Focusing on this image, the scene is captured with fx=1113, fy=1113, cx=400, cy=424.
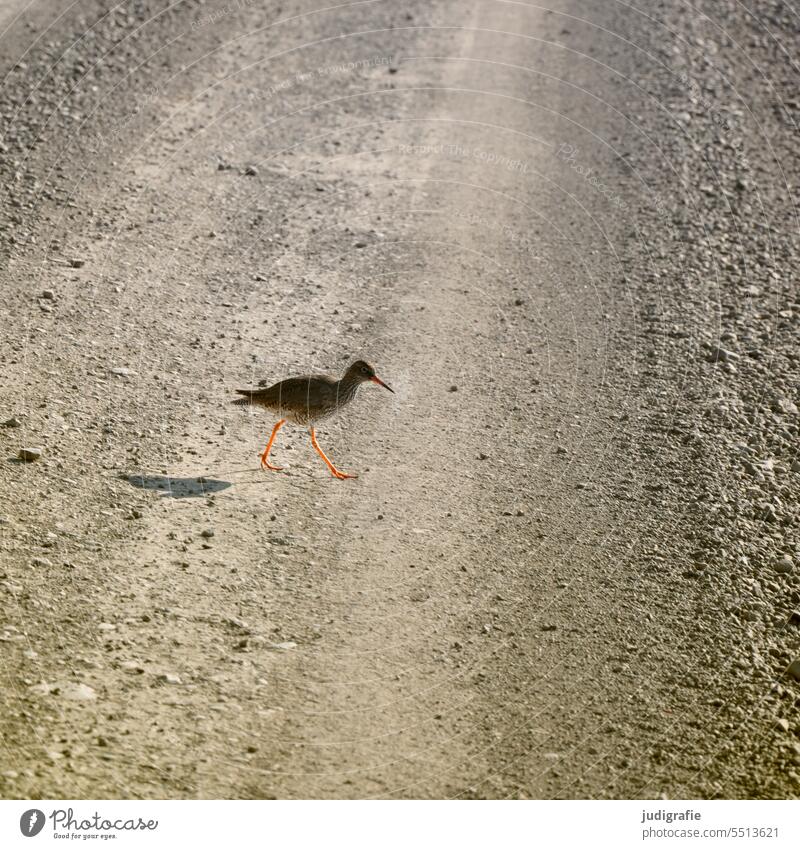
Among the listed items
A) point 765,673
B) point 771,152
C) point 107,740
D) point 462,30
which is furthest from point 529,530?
point 462,30

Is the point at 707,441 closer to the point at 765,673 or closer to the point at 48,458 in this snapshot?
the point at 765,673

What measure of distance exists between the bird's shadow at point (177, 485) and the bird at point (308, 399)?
1.90 ft

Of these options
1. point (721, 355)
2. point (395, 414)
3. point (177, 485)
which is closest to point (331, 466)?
point (395, 414)

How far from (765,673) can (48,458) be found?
5740mm

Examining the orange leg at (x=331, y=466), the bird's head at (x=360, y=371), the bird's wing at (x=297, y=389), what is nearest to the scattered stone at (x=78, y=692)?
the orange leg at (x=331, y=466)

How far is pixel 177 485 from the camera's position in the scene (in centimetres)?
900

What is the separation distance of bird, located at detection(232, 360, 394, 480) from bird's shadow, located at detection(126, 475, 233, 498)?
578mm

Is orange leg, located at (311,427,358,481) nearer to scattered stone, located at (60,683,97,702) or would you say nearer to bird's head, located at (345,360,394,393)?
bird's head, located at (345,360,394,393)

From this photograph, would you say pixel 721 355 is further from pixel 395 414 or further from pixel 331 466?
pixel 331 466
